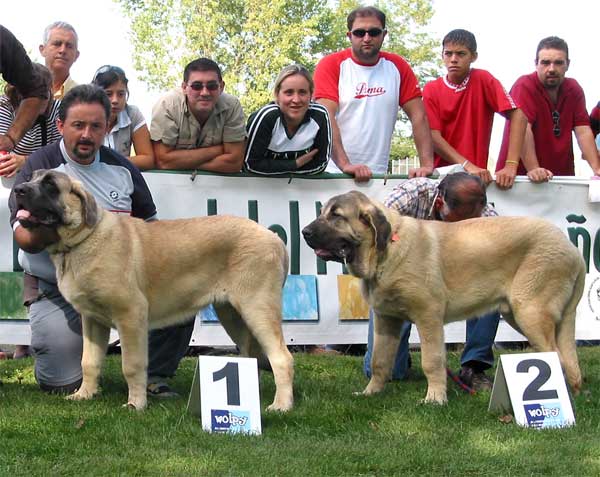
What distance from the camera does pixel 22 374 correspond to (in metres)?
6.26

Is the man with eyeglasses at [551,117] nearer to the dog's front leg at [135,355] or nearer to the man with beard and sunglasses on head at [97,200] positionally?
the man with beard and sunglasses on head at [97,200]

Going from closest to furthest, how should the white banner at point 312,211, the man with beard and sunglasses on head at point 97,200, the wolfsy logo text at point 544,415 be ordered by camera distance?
the wolfsy logo text at point 544,415, the man with beard and sunglasses on head at point 97,200, the white banner at point 312,211

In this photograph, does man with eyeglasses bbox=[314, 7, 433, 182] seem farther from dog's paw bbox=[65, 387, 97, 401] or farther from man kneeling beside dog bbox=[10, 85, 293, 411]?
dog's paw bbox=[65, 387, 97, 401]

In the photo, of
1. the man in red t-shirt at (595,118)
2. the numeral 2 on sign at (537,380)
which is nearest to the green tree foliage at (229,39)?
the man in red t-shirt at (595,118)

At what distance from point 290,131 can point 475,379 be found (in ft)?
8.01

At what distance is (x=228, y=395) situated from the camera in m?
4.43

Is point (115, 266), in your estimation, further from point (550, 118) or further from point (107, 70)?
point (550, 118)

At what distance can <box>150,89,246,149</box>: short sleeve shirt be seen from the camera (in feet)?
21.9

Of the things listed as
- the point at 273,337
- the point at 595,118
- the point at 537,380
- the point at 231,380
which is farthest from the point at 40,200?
the point at 595,118

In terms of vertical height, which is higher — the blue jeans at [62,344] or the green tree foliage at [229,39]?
the green tree foliage at [229,39]

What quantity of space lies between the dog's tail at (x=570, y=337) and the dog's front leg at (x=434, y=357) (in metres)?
0.87

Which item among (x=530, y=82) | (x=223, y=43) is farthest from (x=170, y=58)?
(x=530, y=82)

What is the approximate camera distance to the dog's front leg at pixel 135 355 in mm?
4828

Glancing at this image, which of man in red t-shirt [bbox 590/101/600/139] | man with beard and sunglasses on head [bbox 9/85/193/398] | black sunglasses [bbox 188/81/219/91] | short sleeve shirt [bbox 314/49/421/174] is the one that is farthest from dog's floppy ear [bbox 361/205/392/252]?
man in red t-shirt [bbox 590/101/600/139]
